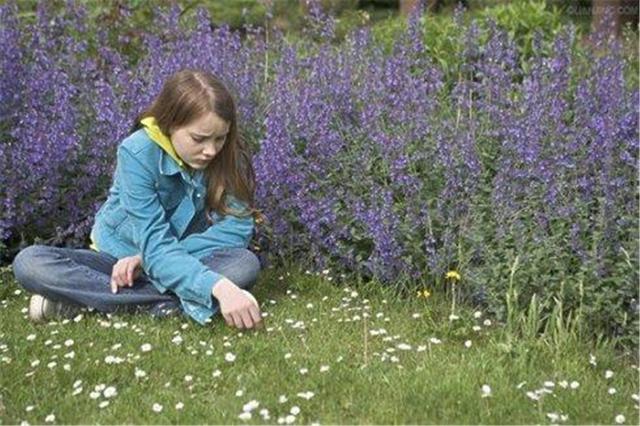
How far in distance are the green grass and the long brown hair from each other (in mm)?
466

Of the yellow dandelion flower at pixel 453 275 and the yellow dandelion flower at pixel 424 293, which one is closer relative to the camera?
the yellow dandelion flower at pixel 453 275

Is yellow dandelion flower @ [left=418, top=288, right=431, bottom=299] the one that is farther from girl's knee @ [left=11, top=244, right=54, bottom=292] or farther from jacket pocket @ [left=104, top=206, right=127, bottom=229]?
girl's knee @ [left=11, top=244, right=54, bottom=292]

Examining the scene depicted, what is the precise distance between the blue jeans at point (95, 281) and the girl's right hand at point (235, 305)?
0.26 m

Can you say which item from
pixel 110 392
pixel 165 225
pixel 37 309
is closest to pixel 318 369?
pixel 110 392

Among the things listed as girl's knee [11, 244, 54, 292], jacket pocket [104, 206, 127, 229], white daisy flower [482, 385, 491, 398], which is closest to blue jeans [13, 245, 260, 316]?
girl's knee [11, 244, 54, 292]

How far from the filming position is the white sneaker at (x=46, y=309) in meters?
4.19

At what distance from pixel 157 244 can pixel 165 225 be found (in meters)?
0.09

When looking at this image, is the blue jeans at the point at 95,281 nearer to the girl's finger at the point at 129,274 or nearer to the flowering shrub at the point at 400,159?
the girl's finger at the point at 129,274

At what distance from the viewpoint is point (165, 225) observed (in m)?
4.12

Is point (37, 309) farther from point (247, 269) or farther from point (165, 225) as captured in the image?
point (247, 269)

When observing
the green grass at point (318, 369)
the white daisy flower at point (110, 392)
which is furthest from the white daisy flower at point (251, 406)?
the white daisy flower at point (110, 392)

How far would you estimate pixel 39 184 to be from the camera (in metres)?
4.75

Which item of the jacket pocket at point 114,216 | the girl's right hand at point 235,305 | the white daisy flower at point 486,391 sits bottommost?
the white daisy flower at point 486,391

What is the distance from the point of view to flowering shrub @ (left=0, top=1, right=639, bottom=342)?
399 centimetres
